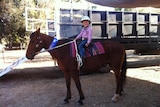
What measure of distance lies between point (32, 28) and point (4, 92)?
10.7ft

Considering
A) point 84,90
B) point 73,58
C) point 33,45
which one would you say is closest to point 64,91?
point 84,90

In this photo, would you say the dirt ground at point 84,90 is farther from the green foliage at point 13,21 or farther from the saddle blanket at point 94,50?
the green foliage at point 13,21

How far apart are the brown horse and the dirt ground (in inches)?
14.2

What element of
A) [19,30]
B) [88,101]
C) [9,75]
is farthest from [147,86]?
[19,30]

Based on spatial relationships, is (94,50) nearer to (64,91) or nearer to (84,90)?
(84,90)

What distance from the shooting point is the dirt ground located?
271 inches

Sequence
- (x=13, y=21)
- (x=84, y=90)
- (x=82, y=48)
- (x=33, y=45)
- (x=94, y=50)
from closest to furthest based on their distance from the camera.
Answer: (x=33, y=45) < (x=82, y=48) < (x=94, y=50) < (x=84, y=90) < (x=13, y=21)

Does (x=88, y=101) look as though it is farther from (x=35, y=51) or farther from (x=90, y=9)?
(x=90, y=9)

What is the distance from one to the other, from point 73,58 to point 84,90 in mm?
1681

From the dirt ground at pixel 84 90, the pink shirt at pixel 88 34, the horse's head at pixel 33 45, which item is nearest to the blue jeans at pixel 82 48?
the pink shirt at pixel 88 34

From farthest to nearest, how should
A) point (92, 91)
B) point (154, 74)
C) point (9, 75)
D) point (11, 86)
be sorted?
point (9, 75) → point (154, 74) → point (11, 86) → point (92, 91)

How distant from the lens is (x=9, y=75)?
446 inches

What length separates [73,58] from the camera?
266 inches

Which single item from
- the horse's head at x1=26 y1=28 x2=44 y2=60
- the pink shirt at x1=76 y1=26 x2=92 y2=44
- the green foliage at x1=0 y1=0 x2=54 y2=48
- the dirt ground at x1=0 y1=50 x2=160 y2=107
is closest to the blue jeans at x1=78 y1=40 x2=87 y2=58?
the pink shirt at x1=76 y1=26 x2=92 y2=44
